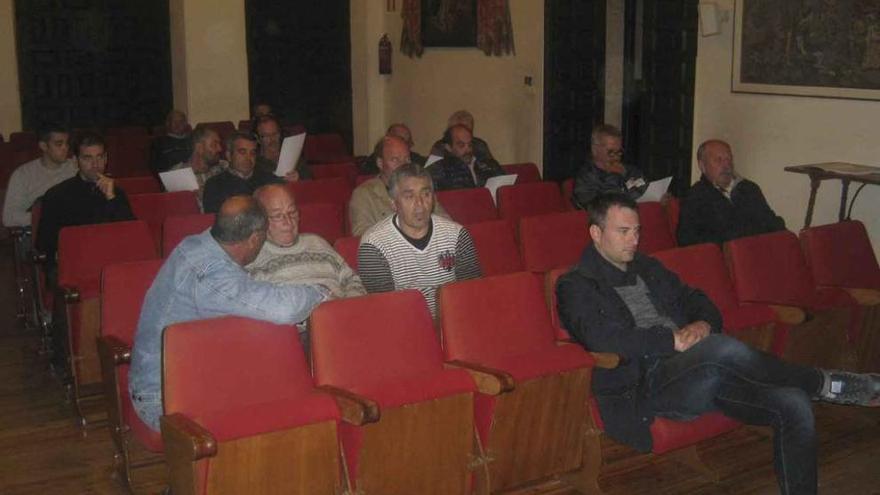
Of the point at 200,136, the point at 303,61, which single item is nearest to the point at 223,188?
the point at 200,136

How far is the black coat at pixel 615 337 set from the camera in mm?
3936

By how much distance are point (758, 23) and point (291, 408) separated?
18.5 ft

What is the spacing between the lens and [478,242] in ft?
17.6

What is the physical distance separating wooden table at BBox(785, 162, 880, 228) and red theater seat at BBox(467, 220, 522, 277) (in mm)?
2531

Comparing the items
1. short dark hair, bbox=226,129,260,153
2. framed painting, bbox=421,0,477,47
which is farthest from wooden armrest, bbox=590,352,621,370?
framed painting, bbox=421,0,477,47

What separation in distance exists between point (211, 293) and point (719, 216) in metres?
3.27

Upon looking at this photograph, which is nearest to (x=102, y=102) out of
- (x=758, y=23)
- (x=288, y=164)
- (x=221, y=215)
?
(x=288, y=164)

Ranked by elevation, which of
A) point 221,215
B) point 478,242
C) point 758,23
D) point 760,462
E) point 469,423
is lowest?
point 760,462

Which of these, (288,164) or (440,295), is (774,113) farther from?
(440,295)

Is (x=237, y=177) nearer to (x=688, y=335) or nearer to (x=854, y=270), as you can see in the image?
(x=688, y=335)

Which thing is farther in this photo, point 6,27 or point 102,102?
point 102,102

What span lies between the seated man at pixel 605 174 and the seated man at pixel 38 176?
334cm

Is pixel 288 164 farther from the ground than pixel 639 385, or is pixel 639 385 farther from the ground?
pixel 288 164

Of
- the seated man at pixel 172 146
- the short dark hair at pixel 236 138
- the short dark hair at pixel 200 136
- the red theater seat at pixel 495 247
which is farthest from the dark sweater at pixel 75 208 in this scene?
the seated man at pixel 172 146
